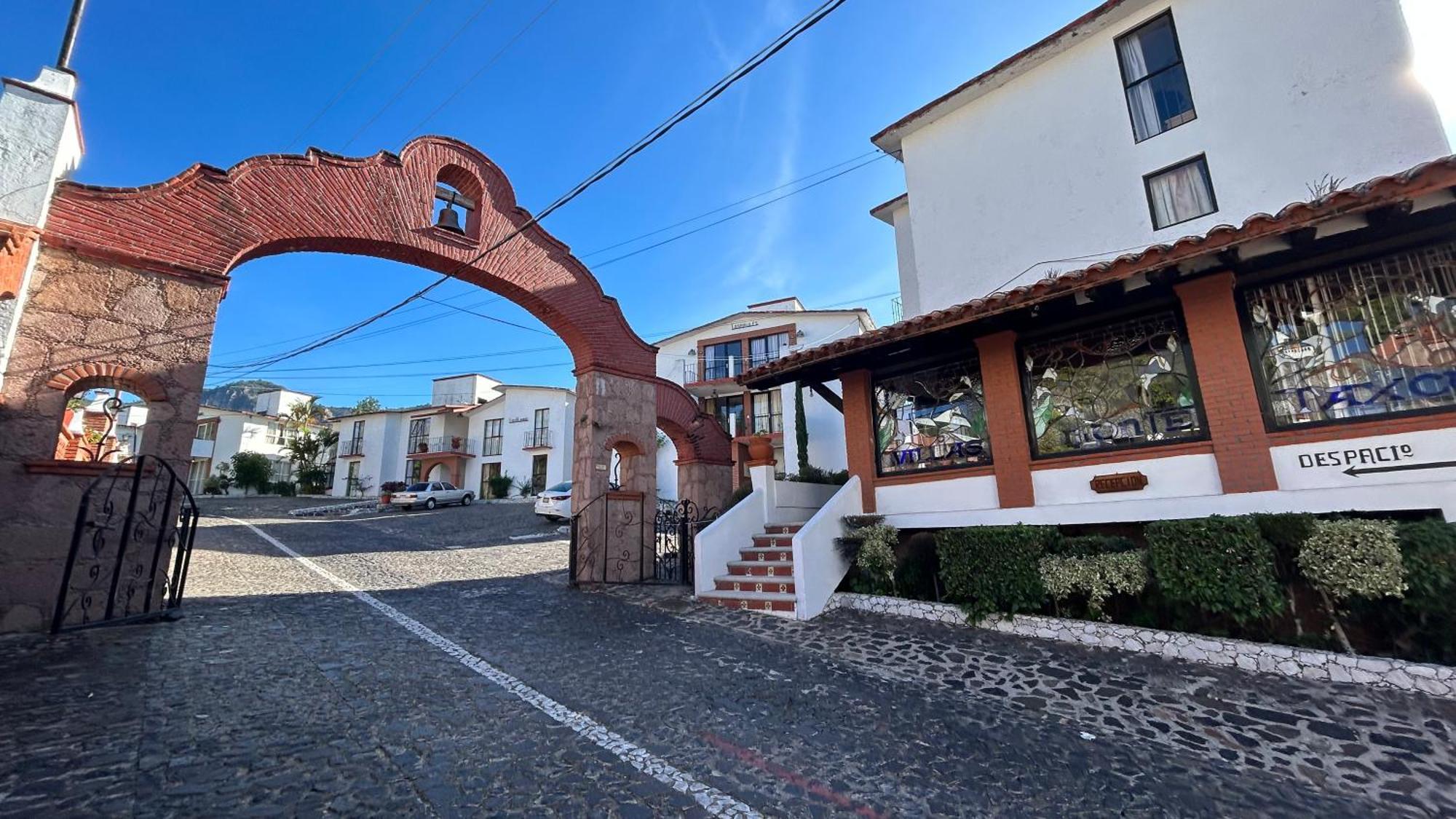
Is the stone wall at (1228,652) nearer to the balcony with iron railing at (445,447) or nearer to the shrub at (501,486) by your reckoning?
the shrub at (501,486)

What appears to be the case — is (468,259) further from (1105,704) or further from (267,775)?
(1105,704)

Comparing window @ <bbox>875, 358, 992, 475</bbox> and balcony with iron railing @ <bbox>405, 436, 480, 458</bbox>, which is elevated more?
balcony with iron railing @ <bbox>405, 436, 480, 458</bbox>

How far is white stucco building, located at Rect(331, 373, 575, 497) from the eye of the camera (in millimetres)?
30547

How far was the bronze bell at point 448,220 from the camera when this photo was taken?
8.23 meters

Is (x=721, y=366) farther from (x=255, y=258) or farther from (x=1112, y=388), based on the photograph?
(x=1112, y=388)

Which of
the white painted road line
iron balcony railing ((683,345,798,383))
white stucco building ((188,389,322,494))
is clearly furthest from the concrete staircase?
white stucco building ((188,389,322,494))

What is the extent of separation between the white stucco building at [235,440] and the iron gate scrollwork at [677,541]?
3652cm

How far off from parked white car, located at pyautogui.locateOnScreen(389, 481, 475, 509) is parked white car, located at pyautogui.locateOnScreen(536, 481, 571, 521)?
28.9 feet

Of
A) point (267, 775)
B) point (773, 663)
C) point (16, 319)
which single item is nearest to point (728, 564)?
point (773, 663)

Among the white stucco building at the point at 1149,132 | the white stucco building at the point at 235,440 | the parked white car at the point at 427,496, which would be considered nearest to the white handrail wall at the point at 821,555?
the white stucco building at the point at 1149,132

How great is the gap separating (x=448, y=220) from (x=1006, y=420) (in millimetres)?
8229

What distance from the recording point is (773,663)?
195 inches

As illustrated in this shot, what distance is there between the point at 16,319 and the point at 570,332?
243 inches

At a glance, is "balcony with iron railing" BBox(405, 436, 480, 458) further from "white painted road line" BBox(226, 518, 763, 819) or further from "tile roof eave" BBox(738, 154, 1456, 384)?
"tile roof eave" BBox(738, 154, 1456, 384)
